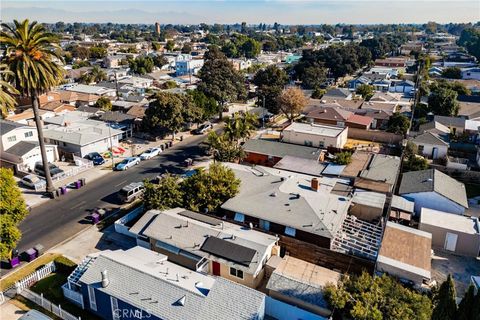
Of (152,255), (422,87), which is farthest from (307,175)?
(422,87)

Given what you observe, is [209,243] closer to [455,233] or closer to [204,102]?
[455,233]

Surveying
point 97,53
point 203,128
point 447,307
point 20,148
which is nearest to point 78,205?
point 20,148

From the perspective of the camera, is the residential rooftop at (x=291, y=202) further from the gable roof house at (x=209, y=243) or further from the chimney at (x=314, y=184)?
the gable roof house at (x=209, y=243)

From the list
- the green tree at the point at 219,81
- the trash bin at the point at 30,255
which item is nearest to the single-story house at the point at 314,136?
the green tree at the point at 219,81

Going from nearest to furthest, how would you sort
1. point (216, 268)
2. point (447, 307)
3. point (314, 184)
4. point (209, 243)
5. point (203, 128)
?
point (447, 307) < point (216, 268) < point (209, 243) < point (314, 184) < point (203, 128)

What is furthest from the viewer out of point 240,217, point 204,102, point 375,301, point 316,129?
point 204,102

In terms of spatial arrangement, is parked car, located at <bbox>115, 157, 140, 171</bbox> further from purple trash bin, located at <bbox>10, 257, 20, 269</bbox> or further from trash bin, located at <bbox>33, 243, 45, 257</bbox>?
purple trash bin, located at <bbox>10, 257, 20, 269</bbox>
